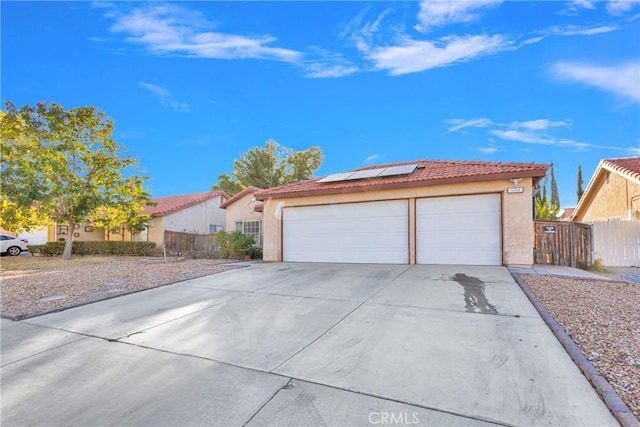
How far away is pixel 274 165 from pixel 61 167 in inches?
588

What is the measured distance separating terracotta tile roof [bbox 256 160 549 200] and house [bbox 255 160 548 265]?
0.03 metres

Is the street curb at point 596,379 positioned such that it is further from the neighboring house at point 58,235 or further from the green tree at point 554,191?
the neighboring house at point 58,235

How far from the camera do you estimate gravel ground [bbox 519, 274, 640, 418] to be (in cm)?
294

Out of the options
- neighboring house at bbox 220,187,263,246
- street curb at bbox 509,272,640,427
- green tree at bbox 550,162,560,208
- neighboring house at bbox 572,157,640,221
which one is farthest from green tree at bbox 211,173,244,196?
street curb at bbox 509,272,640,427

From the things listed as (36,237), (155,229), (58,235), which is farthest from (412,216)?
(36,237)

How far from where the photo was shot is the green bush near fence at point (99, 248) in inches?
774

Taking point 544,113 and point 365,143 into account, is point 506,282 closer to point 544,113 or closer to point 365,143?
point 544,113

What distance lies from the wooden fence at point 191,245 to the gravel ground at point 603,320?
42.9 feet

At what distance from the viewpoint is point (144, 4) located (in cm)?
923

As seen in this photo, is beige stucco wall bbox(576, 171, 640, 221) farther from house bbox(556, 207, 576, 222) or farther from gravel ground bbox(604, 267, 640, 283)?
house bbox(556, 207, 576, 222)

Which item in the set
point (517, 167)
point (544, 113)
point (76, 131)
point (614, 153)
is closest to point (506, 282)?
point (517, 167)

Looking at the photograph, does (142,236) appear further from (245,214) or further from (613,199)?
(613,199)

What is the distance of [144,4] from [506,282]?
11865 millimetres

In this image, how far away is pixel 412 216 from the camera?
33.6ft
